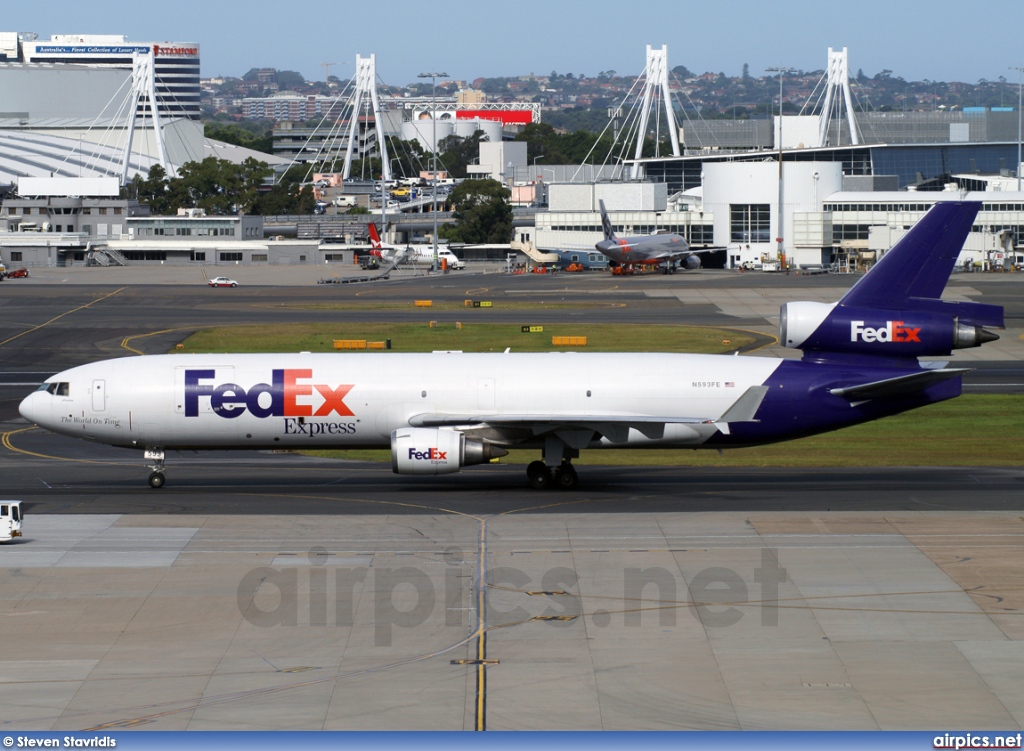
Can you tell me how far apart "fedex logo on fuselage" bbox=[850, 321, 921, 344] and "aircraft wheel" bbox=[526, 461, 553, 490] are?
Result: 12061mm

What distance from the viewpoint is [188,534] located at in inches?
1476

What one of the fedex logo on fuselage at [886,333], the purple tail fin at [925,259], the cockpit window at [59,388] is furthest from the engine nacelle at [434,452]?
the purple tail fin at [925,259]

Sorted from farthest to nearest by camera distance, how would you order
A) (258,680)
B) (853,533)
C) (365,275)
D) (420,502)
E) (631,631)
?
(365,275) < (420,502) < (853,533) < (631,631) < (258,680)

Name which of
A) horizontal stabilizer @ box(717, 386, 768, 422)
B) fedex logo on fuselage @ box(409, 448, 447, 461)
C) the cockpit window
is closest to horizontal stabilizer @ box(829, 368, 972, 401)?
horizontal stabilizer @ box(717, 386, 768, 422)

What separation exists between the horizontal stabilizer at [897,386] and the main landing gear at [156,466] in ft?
80.1

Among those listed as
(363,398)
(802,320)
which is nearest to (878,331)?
(802,320)

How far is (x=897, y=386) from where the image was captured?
42906 mm

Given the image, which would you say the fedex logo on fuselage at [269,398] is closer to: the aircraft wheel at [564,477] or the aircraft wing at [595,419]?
the aircraft wing at [595,419]

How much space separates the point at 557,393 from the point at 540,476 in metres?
3.28

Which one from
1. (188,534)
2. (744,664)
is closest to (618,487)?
(188,534)

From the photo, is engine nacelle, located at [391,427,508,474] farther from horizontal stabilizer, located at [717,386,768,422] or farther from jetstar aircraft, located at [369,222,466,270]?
jetstar aircraft, located at [369,222,466,270]

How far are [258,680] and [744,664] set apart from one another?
10.1 m

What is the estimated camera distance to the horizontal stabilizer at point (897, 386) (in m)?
42.3

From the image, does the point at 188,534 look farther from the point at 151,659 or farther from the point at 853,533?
the point at 853,533
